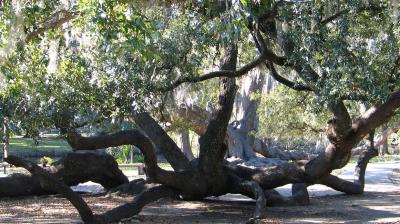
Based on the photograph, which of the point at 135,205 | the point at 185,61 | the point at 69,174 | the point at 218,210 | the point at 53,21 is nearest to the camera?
the point at 53,21

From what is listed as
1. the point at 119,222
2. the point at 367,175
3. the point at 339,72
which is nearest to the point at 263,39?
the point at 339,72

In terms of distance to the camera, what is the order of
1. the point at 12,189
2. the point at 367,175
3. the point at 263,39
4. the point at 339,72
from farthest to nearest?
1. the point at 367,175
2. the point at 12,189
3. the point at 263,39
4. the point at 339,72

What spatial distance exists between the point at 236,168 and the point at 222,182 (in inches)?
24.1

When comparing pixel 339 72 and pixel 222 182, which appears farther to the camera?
pixel 222 182

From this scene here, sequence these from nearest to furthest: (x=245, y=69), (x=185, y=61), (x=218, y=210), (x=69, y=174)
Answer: (x=185, y=61) < (x=245, y=69) < (x=218, y=210) < (x=69, y=174)

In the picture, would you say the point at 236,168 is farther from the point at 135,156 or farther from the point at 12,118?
the point at 135,156

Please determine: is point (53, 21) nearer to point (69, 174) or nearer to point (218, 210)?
point (218, 210)

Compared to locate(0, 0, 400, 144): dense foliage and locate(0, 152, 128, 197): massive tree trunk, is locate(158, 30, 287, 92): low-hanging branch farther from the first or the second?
locate(0, 152, 128, 197): massive tree trunk

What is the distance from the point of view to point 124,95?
8.54 metres

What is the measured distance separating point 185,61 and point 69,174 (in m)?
5.52

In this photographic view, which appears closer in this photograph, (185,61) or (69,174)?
(185,61)

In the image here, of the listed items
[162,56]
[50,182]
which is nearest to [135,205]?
[50,182]

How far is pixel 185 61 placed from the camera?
8.88m

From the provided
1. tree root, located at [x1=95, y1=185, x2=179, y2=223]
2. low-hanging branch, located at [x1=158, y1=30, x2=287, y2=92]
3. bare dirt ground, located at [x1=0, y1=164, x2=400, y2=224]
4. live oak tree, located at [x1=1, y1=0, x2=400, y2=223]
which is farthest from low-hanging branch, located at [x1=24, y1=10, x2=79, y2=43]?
bare dirt ground, located at [x1=0, y1=164, x2=400, y2=224]
